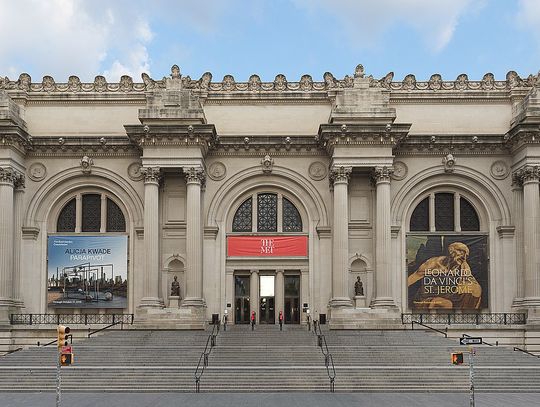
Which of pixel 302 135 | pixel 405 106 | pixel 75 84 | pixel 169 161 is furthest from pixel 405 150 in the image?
pixel 75 84

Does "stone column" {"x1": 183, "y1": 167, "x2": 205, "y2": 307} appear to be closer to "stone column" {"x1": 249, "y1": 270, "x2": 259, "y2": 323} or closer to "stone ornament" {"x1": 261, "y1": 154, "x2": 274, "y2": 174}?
"stone column" {"x1": 249, "y1": 270, "x2": 259, "y2": 323}

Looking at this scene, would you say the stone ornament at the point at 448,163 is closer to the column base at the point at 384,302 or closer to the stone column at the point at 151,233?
the column base at the point at 384,302

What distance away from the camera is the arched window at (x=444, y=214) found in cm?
4878

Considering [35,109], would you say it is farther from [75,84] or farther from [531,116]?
[531,116]

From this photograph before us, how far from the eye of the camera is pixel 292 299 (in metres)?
48.9

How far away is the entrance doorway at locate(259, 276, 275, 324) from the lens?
48.7 meters

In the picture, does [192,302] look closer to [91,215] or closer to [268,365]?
[91,215]

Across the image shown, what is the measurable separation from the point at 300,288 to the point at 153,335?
33.9ft

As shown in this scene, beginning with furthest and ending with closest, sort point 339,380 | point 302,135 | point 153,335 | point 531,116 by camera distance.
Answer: point 302,135 → point 531,116 → point 153,335 → point 339,380

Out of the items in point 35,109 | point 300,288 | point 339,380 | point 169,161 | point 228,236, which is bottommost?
point 339,380

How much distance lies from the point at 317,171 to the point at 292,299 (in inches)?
304

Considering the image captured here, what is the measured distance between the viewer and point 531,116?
151 feet

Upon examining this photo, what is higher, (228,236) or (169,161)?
(169,161)

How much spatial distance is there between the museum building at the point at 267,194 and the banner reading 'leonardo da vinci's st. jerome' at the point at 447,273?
0.08 meters
